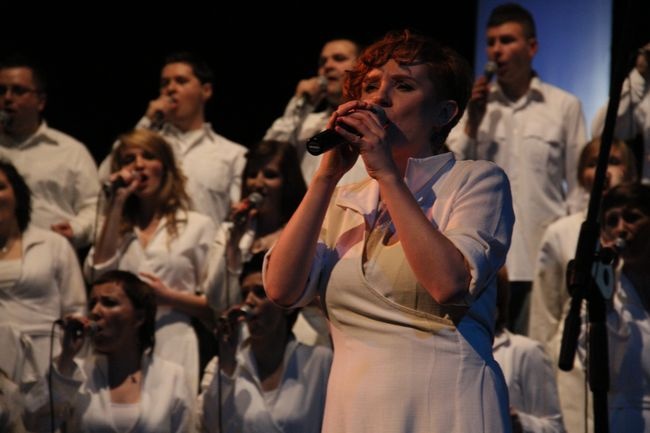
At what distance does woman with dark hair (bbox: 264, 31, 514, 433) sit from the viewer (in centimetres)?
209

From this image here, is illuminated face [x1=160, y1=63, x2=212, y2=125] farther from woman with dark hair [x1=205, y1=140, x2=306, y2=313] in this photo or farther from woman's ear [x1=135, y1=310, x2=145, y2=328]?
woman's ear [x1=135, y1=310, x2=145, y2=328]

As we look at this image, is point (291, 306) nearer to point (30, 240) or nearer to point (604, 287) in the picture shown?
point (604, 287)

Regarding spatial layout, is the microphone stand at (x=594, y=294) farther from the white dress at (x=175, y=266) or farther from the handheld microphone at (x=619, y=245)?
the white dress at (x=175, y=266)

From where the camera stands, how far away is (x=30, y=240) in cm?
505

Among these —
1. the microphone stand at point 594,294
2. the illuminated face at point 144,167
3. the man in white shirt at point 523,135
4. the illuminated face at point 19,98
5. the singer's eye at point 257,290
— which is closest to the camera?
the microphone stand at point 594,294

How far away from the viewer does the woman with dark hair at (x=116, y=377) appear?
436cm

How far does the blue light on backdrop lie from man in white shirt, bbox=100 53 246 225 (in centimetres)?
159

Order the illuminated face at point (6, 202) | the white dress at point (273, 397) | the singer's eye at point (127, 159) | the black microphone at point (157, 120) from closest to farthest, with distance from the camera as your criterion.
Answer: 1. the white dress at point (273, 397)
2. the illuminated face at point (6, 202)
3. the singer's eye at point (127, 159)
4. the black microphone at point (157, 120)

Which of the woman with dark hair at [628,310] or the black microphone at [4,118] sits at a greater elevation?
the black microphone at [4,118]

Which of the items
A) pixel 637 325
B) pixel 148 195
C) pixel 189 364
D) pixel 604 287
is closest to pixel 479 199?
pixel 604 287

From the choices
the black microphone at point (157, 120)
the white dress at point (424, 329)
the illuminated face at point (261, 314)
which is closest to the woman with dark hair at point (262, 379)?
the illuminated face at point (261, 314)

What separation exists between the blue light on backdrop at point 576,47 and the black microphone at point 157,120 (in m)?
1.84

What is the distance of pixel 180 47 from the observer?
289 inches

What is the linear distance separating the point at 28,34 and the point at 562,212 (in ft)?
11.7
